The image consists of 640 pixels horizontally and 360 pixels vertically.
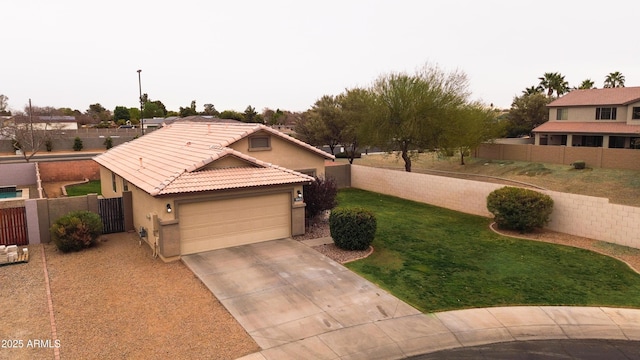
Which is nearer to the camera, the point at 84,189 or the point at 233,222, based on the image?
the point at 233,222

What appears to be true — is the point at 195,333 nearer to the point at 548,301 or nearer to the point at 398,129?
the point at 548,301

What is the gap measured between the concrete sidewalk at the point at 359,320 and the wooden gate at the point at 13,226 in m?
8.37

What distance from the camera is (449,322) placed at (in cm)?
1148

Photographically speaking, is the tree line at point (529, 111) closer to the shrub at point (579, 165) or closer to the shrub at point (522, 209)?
the shrub at point (579, 165)

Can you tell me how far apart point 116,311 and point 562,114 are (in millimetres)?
50645

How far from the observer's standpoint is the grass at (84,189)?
3042 cm

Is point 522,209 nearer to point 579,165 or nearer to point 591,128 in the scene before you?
point 579,165

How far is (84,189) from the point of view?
105ft

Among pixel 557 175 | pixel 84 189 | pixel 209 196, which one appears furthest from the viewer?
pixel 557 175

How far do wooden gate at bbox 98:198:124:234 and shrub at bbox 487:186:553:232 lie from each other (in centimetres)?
1648

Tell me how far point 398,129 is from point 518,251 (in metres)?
18.1

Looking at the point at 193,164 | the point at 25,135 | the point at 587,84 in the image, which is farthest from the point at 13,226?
the point at 587,84

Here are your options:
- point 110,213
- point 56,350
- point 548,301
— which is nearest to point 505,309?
point 548,301

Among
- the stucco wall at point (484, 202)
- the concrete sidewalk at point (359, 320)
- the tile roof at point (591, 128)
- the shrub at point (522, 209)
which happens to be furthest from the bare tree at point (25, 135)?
the tile roof at point (591, 128)
